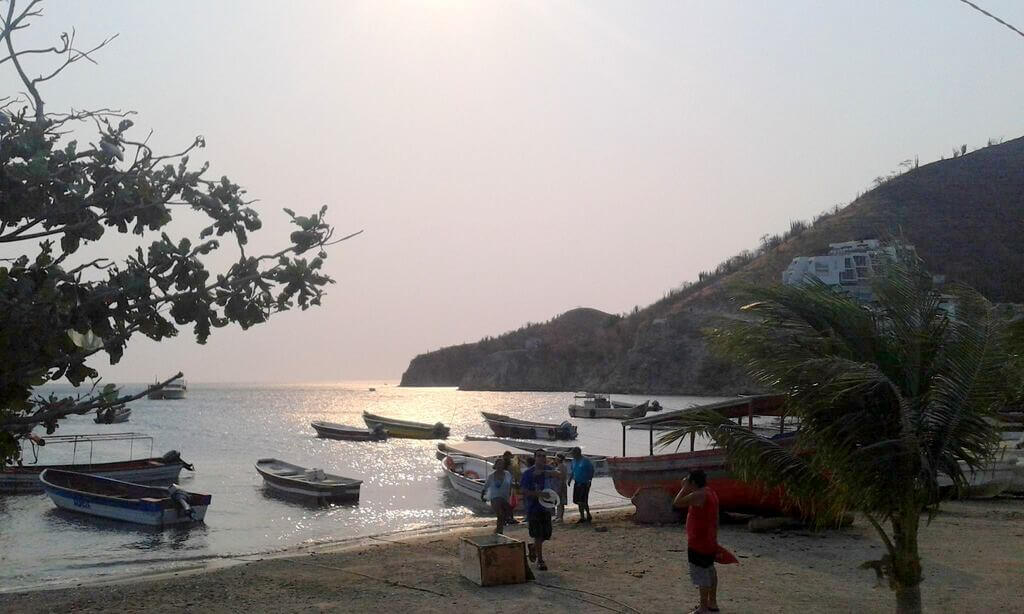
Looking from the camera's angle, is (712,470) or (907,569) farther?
(712,470)

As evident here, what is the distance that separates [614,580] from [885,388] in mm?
5801

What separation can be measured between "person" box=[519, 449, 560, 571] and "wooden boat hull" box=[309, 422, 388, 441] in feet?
171

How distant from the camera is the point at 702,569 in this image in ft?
32.6

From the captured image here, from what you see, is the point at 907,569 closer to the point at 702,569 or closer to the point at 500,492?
the point at 702,569

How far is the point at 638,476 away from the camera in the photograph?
65.7 ft

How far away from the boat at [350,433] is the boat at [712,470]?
46.9 meters

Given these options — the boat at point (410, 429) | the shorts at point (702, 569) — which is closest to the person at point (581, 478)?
the shorts at point (702, 569)

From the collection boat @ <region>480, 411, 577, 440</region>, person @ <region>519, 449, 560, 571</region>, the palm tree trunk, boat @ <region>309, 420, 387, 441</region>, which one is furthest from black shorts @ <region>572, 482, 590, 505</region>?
boat @ <region>309, 420, 387, 441</region>

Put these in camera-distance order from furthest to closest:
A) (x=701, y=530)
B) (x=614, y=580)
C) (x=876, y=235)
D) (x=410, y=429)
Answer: (x=876, y=235) < (x=410, y=429) < (x=614, y=580) < (x=701, y=530)

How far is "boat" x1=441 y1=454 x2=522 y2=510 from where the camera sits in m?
29.6

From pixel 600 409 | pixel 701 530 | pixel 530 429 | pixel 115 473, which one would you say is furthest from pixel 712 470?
pixel 600 409

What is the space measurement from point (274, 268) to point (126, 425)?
301 ft

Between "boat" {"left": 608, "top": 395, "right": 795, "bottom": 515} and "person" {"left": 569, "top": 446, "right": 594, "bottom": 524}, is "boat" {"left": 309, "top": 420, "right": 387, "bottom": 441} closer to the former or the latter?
"boat" {"left": 608, "top": 395, "right": 795, "bottom": 515}

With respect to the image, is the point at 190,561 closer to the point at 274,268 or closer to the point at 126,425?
the point at 274,268
